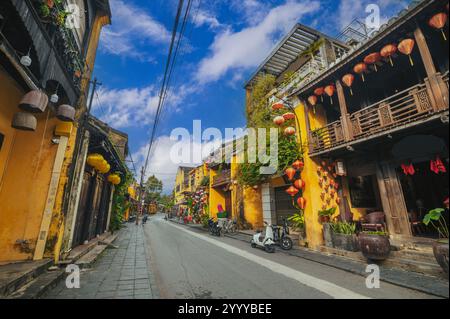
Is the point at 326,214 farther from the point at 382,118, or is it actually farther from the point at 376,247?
the point at 382,118

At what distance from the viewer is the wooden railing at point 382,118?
594cm

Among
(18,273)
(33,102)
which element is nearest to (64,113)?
(33,102)

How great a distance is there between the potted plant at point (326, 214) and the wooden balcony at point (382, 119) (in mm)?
2436

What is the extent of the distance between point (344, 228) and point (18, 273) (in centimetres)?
983

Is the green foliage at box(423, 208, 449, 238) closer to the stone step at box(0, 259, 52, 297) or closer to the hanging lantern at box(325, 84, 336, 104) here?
the hanging lantern at box(325, 84, 336, 104)

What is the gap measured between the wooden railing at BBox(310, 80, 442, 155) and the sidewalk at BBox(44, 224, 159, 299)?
7904mm

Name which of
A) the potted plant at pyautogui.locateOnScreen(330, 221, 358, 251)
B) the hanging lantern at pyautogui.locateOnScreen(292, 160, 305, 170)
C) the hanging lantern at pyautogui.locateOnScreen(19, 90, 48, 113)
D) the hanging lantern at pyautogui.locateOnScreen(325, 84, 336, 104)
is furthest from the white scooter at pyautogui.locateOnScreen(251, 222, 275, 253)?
the hanging lantern at pyautogui.locateOnScreen(19, 90, 48, 113)

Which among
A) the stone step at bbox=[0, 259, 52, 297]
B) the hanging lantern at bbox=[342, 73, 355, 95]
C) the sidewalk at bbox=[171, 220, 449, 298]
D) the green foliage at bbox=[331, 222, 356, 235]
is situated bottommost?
the sidewalk at bbox=[171, 220, 449, 298]

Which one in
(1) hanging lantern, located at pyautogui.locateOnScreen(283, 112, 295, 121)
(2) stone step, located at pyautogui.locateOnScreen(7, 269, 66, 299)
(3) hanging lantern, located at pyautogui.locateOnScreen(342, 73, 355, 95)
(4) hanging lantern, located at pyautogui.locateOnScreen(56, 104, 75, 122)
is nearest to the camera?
(2) stone step, located at pyautogui.locateOnScreen(7, 269, 66, 299)

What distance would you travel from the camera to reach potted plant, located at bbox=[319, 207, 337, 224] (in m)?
8.61

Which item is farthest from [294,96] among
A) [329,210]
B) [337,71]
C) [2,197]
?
[2,197]

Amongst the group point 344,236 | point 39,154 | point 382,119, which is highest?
point 382,119

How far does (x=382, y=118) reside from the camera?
22.4ft

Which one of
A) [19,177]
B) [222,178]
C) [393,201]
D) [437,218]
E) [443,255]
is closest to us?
[443,255]
